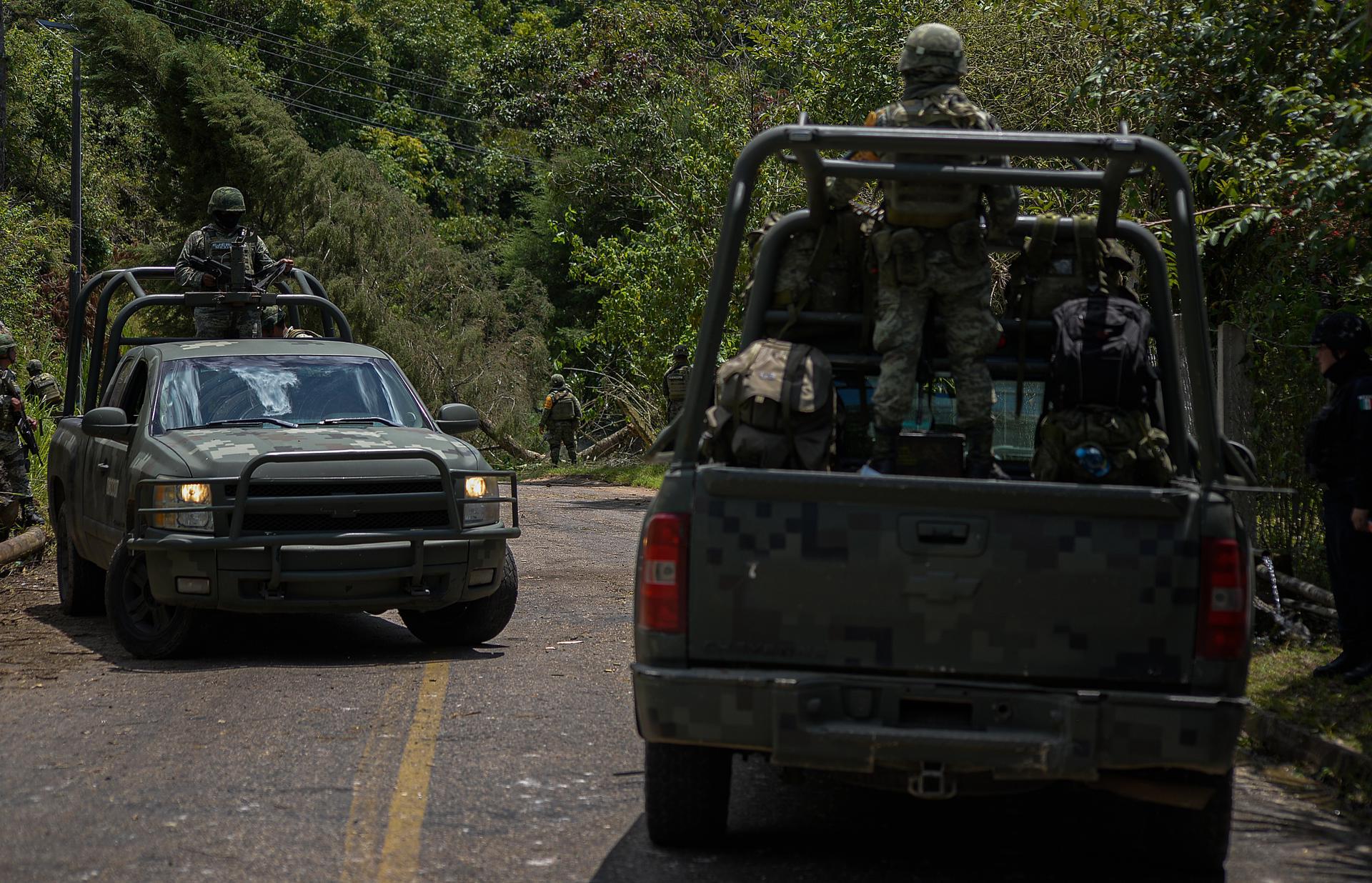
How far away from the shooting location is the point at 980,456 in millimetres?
5777

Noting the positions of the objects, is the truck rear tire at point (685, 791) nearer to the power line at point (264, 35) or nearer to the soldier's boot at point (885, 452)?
the soldier's boot at point (885, 452)

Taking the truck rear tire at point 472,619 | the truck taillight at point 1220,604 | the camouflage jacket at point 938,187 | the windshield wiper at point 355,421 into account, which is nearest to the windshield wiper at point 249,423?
the windshield wiper at point 355,421

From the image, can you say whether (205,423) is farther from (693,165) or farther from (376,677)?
(693,165)

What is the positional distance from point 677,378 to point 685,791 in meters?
16.6

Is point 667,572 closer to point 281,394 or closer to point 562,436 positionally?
point 281,394

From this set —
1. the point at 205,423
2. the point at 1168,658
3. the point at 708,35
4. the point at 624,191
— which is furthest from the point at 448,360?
the point at 1168,658

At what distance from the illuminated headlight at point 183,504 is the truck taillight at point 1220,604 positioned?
5.55 meters

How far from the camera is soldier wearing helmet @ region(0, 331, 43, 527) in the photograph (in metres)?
14.3

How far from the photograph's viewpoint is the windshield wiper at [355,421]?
9.53 meters

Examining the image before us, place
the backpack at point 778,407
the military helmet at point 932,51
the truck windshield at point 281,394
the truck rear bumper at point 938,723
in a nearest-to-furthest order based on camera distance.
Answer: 1. the truck rear bumper at point 938,723
2. the backpack at point 778,407
3. the military helmet at point 932,51
4. the truck windshield at point 281,394

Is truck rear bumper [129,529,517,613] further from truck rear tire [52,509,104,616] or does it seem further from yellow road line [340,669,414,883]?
truck rear tire [52,509,104,616]

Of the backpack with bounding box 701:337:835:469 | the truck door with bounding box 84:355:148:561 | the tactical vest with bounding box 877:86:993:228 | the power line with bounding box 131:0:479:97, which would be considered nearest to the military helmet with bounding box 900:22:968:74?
the tactical vest with bounding box 877:86:993:228

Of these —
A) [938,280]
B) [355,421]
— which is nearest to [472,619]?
[355,421]

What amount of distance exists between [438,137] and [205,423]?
141 feet
